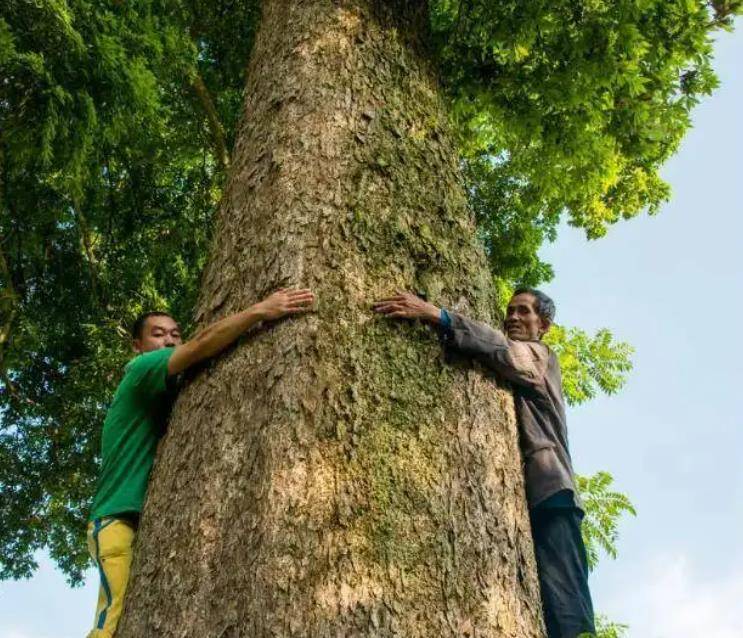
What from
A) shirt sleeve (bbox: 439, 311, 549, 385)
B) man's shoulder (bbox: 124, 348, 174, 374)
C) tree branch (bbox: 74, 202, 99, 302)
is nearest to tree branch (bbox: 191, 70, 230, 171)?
tree branch (bbox: 74, 202, 99, 302)

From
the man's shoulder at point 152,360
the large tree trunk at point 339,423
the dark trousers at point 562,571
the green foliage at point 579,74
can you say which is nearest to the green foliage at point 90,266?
the green foliage at point 579,74

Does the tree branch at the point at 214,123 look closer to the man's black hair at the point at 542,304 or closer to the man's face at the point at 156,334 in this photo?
the man's face at the point at 156,334

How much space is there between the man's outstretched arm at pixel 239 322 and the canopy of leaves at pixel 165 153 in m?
2.47

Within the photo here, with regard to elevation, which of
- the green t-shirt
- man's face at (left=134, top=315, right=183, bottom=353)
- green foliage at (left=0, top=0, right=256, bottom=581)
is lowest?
the green t-shirt

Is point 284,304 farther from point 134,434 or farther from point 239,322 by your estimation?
point 134,434

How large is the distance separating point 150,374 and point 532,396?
6.04 ft

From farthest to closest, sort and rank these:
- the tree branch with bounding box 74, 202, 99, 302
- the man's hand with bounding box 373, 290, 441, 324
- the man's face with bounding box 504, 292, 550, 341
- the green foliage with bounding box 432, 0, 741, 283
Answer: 1. the tree branch with bounding box 74, 202, 99, 302
2. the green foliage with bounding box 432, 0, 741, 283
3. the man's face with bounding box 504, 292, 550, 341
4. the man's hand with bounding box 373, 290, 441, 324

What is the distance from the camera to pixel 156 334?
4.54m

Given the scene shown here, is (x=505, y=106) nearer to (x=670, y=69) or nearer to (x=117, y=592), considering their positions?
(x=670, y=69)

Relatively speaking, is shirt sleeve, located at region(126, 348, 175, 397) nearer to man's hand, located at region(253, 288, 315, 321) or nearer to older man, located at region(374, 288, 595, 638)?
man's hand, located at region(253, 288, 315, 321)

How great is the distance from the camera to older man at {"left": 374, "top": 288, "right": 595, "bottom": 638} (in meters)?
3.32

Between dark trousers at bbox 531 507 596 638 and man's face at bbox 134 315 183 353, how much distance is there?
2336 mm

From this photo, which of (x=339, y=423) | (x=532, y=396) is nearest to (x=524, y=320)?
(x=532, y=396)

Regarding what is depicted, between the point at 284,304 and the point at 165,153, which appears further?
the point at 165,153
